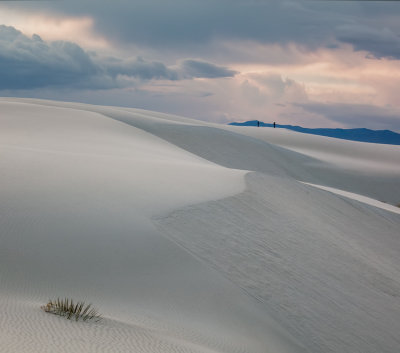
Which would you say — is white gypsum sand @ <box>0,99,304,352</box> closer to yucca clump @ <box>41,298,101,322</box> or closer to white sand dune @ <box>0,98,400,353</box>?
white sand dune @ <box>0,98,400,353</box>

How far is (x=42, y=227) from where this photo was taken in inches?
376

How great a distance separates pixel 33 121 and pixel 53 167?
50.3 ft

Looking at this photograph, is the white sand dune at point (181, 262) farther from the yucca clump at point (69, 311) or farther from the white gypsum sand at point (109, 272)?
the yucca clump at point (69, 311)

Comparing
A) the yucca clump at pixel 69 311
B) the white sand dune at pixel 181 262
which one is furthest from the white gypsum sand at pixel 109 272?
the yucca clump at pixel 69 311

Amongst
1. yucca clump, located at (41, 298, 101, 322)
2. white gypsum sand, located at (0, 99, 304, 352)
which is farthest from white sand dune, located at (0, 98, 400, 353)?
yucca clump, located at (41, 298, 101, 322)

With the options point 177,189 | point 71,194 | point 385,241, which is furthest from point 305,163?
point 71,194

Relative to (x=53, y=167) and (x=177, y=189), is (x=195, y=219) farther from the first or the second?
(x=53, y=167)

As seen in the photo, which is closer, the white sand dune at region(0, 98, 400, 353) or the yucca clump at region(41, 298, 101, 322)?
the yucca clump at region(41, 298, 101, 322)

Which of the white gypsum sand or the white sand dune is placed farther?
the white sand dune

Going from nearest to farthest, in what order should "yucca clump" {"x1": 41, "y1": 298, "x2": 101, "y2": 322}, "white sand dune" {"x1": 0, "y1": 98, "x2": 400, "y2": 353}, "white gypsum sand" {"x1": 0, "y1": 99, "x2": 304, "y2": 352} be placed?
1. "white gypsum sand" {"x1": 0, "y1": 99, "x2": 304, "y2": 352}
2. "yucca clump" {"x1": 41, "y1": 298, "x2": 101, "y2": 322}
3. "white sand dune" {"x1": 0, "y1": 98, "x2": 400, "y2": 353}

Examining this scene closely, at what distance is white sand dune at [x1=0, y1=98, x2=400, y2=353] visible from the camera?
706 cm

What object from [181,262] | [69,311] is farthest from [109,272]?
[69,311]

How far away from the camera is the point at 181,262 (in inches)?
370


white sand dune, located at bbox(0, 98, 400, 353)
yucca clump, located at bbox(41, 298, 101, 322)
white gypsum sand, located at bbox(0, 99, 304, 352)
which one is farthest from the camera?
white sand dune, located at bbox(0, 98, 400, 353)
